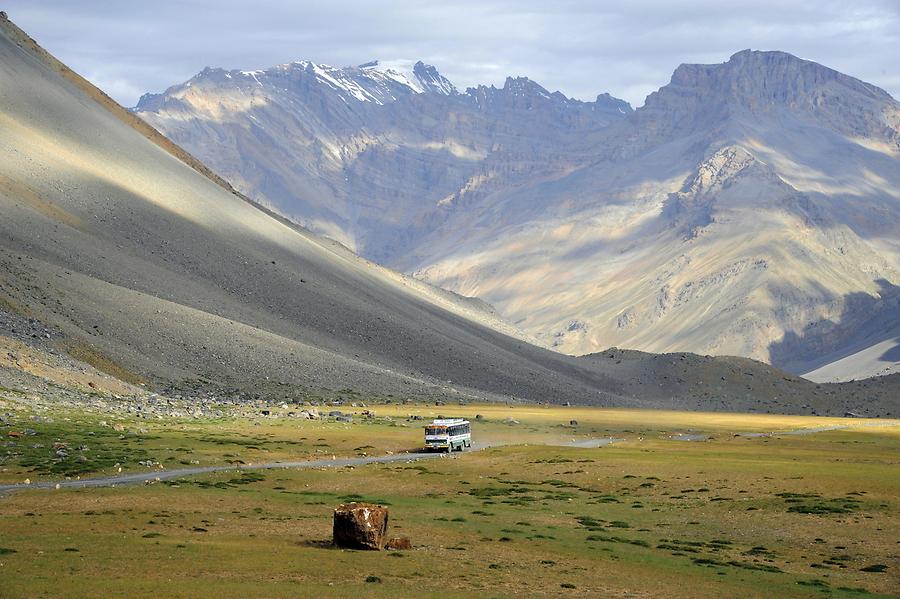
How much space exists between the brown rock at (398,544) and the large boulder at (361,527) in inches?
21.7

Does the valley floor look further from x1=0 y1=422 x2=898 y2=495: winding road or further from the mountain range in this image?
the mountain range

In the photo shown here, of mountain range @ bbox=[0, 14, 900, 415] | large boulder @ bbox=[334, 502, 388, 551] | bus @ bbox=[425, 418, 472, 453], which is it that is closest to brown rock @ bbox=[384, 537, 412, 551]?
large boulder @ bbox=[334, 502, 388, 551]

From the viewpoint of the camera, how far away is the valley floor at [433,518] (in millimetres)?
40219

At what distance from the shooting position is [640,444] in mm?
111000

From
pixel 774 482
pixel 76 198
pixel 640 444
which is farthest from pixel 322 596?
pixel 76 198

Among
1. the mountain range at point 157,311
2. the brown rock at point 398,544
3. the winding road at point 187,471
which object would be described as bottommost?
the brown rock at point 398,544

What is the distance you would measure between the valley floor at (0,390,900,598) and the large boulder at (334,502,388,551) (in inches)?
27.5

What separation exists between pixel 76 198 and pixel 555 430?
8854 centimetres

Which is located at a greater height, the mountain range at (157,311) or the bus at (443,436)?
the mountain range at (157,311)

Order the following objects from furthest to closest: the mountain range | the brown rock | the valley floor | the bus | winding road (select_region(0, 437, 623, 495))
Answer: the mountain range
the bus
winding road (select_region(0, 437, 623, 495))
the brown rock
the valley floor

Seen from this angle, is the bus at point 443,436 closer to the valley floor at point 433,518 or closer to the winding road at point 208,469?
the winding road at point 208,469

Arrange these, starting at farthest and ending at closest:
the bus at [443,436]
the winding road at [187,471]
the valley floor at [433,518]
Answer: the bus at [443,436] < the winding road at [187,471] < the valley floor at [433,518]

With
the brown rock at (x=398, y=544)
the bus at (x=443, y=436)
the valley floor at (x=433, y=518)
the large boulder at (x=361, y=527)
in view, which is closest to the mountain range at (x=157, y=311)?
the valley floor at (x=433, y=518)

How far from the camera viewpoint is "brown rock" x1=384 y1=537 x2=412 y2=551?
45.7 metres
